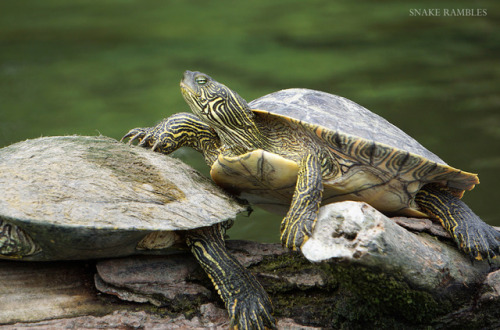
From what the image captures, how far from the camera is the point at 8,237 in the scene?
1974mm

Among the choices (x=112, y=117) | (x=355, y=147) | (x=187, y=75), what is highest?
(x=187, y=75)

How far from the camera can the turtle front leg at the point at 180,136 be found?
2781 mm

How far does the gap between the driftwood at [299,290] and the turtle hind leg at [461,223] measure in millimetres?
58

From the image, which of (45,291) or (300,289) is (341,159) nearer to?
(300,289)

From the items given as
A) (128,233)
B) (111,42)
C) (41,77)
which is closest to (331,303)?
(128,233)

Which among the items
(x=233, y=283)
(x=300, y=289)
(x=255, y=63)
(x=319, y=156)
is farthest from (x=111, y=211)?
(x=255, y=63)

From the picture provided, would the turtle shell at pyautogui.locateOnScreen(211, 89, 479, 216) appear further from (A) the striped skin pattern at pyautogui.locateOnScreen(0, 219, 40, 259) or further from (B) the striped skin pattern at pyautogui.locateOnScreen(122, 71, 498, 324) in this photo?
(A) the striped skin pattern at pyautogui.locateOnScreen(0, 219, 40, 259)

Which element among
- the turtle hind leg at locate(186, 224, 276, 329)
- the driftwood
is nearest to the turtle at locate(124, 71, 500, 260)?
the driftwood

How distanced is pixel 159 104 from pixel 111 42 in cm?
202

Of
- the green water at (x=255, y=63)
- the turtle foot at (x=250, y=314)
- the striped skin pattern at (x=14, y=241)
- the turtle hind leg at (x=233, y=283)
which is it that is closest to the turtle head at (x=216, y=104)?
the turtle hind leg at (x=233, y=283)

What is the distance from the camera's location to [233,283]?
2.14 m

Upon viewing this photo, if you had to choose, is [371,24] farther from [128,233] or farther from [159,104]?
[128,233]

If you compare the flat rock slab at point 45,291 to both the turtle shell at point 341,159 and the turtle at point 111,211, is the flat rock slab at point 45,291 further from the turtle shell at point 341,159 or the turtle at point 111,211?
the turtle shell at point 341,159

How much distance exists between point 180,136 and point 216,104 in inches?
12.2
